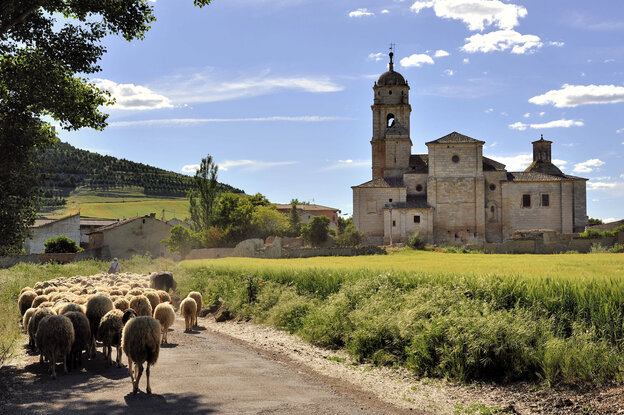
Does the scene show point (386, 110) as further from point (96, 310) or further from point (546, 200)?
point (96, 310)

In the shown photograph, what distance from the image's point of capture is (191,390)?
33.7 feet

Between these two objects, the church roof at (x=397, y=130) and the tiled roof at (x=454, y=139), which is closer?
the tiled roof at (x=454, y=139)

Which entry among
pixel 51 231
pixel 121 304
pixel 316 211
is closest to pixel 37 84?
pixel 121 304

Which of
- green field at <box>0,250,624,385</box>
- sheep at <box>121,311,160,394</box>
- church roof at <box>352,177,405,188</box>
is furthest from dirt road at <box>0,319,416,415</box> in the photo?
church roof at <box>352,177,405,188</box>

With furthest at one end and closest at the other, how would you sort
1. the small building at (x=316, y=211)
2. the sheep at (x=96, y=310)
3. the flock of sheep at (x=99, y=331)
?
the small building at (x=316, y=211) → the sheep at (x=96, y=310) → the flock of sheep at (x=99, y=331)

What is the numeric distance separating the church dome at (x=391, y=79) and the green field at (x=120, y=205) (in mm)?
59919

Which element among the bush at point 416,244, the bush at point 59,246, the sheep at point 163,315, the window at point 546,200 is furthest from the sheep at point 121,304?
the window at point 546,200

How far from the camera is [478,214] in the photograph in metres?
68.1

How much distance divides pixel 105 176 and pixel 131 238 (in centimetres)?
10119

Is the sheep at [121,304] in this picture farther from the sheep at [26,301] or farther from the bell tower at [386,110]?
the bell tower at [386,110]

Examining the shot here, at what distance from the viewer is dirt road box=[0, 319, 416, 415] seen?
9109 mm

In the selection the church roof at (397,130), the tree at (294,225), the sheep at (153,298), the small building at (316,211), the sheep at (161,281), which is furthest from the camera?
the small building at (316,211)

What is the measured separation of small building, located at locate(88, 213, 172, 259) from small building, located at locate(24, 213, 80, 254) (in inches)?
209

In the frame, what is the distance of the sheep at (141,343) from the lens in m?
9.82
